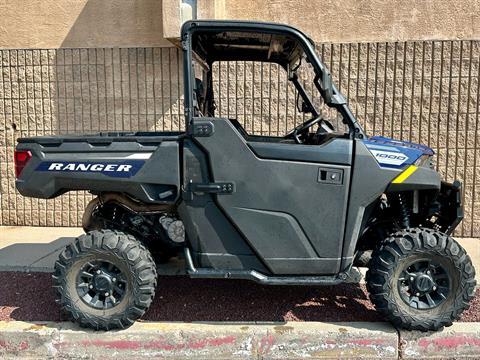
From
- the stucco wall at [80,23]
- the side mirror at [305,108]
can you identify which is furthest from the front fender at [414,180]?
the stucco wall at [80,23]

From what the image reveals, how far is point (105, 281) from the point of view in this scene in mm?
3666

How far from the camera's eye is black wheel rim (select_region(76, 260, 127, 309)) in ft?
12.1

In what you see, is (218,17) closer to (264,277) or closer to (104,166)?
(104,166)

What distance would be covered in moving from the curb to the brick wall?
359 centimetres

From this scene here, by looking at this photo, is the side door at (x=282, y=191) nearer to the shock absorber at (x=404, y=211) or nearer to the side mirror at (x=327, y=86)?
the side mirror at (x=327, y=86)

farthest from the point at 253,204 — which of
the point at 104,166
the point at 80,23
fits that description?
the point at 80,23

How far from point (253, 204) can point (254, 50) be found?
1592mm

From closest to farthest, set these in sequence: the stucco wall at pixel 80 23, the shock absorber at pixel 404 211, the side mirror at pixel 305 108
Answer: the shock absorber at pixel 404 211, the side mirror at pixel 305 108, the stucco wall at pixel 80 23

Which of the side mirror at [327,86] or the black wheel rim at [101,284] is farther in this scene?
the black wheel rim at [101,284]

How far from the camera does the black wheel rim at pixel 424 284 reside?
11.8ft

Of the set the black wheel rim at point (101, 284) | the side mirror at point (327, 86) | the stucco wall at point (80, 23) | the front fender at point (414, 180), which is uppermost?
the stucco wall at point (80, 23)

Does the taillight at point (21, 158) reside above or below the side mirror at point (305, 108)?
below

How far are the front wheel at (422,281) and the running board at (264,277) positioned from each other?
0.30 meters

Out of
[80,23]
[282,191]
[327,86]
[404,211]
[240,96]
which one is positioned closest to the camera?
[327,86]
